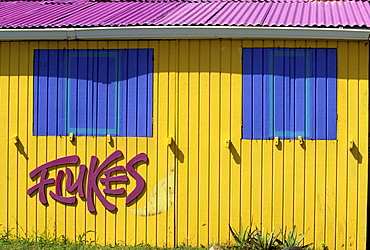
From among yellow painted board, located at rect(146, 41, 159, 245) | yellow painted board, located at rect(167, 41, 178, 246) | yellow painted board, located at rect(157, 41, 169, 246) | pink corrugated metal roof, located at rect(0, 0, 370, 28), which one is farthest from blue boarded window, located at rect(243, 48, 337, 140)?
yellow painted board, located at rect(146, 41, 159, 245)

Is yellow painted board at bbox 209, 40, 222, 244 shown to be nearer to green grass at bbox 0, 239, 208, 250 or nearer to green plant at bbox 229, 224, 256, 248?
green plant at bbox 229, 224, 256, 248

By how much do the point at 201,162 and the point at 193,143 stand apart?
0.28m

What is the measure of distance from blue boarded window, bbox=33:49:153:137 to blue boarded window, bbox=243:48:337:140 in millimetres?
1403

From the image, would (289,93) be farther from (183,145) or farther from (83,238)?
(83,238)

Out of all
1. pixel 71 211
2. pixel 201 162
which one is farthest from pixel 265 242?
pixel 71 211

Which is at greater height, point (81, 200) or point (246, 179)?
point (246, 179)

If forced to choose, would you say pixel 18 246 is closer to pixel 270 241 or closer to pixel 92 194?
pixel 92 194

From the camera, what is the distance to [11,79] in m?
7.12

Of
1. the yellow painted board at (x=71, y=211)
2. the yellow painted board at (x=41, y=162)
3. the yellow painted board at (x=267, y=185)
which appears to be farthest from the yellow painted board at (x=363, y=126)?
the yellow painted board at (x=41, y=162)

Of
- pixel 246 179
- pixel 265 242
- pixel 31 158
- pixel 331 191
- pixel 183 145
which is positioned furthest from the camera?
pixel 31 158

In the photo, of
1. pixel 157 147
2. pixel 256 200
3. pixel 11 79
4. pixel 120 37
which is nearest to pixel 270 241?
pixel 256 200

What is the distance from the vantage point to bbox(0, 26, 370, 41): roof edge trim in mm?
6371

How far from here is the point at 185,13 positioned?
7.21 m

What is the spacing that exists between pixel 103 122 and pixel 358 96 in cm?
349
